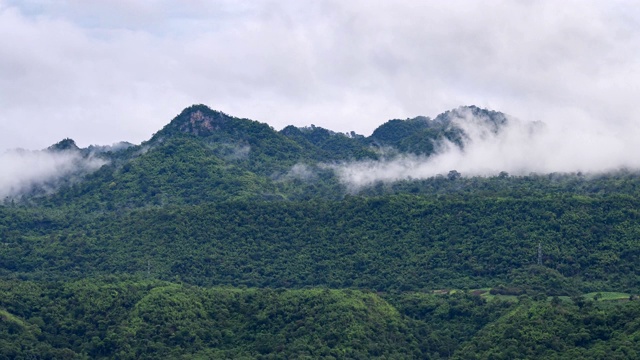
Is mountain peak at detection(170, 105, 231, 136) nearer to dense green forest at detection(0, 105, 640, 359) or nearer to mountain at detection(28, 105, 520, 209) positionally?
mountain at detection(28, 105, 520, 209)

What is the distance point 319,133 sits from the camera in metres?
177

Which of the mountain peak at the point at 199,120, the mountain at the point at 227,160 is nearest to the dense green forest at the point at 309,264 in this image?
the mountain at the point at 227,160

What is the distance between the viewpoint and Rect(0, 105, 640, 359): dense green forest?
80125mm

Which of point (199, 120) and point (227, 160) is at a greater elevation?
point (199, 120)

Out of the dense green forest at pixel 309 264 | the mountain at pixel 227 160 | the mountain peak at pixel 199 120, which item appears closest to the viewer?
the dense green forest at pixel 309 264

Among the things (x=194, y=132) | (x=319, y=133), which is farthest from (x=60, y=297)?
(x=319, y=133)

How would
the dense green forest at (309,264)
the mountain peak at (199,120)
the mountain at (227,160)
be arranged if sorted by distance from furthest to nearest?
Result: 1. the mountain peak at (199,120)
2. the mountain at (227,160)
3. the dense green forest at (309,264)

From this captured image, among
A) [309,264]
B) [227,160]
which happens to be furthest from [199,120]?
[309,264]

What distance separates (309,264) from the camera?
102 metres

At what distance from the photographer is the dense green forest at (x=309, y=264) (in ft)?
263

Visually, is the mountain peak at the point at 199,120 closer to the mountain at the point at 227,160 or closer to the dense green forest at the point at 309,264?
the mountain at the point at 227,160

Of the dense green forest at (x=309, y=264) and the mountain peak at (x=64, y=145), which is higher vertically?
the mountain peak at (x=64, y=145)

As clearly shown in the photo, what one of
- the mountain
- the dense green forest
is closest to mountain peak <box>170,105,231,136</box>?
the mountain

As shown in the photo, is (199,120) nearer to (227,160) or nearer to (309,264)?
(227,160)
